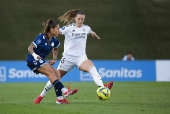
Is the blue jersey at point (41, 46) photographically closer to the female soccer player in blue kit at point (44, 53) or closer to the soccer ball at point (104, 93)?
the female soccer player in blue kit at point (44, 53)

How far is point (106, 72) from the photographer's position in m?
18.9

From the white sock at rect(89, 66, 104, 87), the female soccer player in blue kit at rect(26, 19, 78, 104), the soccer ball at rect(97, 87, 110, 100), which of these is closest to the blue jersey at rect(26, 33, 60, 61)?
the female soccer player in blue kit at rect(26, 19, 78, 104)

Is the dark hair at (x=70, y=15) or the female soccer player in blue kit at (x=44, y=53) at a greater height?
the dark hair at (x=70, y=15)

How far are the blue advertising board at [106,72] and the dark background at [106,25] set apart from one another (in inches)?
725

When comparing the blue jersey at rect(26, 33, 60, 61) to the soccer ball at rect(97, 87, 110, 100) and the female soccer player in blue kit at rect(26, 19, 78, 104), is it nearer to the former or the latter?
the female soccer player in blue kit at rect(26, 19, 78, 104)

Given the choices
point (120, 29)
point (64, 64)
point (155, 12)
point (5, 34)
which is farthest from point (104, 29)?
point (64, 64)

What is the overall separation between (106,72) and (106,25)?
25639 millimetres

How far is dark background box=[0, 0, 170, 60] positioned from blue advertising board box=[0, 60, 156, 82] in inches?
725

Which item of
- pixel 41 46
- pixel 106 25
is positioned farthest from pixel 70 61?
pixel 106 25

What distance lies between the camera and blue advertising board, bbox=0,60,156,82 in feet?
61.4

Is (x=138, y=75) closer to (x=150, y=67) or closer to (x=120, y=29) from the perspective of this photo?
(x=150, y=67)

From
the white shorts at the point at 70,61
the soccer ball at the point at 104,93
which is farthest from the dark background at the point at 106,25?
the soccer ball at the point at 104,93

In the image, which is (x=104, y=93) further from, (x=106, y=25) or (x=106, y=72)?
(x=106, y=25)

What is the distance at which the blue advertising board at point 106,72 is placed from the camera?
61.4 feet
